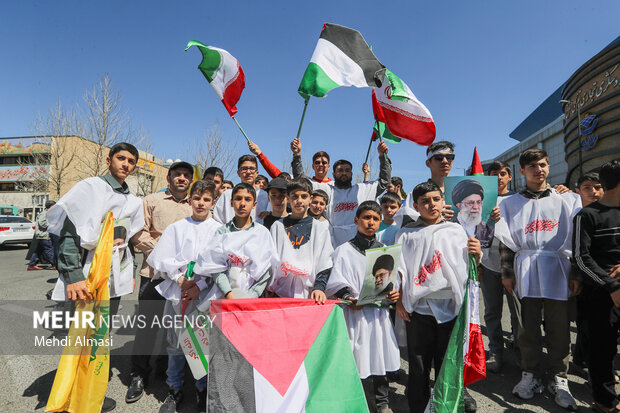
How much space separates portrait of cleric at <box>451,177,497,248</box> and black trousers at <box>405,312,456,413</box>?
0.76 metres

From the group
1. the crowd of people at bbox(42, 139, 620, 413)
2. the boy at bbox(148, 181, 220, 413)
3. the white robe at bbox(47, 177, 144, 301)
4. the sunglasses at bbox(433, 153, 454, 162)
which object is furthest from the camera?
the sunglasses at bbox(433, 153, 454, 162)

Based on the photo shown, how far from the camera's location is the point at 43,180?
24188 millimetres

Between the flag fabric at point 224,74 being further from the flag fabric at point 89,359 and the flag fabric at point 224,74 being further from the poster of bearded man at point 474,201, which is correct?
the poster of bearded man at point 474,201

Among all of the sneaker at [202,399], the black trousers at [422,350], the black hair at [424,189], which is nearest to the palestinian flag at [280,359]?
the black trousers at [422,350]

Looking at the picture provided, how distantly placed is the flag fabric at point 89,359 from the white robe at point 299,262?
1.40 m

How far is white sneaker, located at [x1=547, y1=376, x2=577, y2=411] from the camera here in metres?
2.97

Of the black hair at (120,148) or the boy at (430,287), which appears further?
the black hair at (120,148)

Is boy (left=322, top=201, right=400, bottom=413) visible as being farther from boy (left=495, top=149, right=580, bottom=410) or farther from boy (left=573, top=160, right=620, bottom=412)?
boy (left=573, top=160, right=620, bottom=412)

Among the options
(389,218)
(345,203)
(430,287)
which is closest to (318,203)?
(389,218)

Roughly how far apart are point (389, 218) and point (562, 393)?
223 centimetres

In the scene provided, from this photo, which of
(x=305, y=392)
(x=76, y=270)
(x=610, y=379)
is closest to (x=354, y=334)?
(x=305, y=392)

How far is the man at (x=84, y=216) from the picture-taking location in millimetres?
2826

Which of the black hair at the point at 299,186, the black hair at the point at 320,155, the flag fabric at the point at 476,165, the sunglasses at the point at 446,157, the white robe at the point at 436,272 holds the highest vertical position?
the black hair at the point at 320,155

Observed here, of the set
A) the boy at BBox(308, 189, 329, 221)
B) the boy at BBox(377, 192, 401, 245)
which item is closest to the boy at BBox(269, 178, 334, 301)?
the boy at BBox(308, 189, 329, 221)
